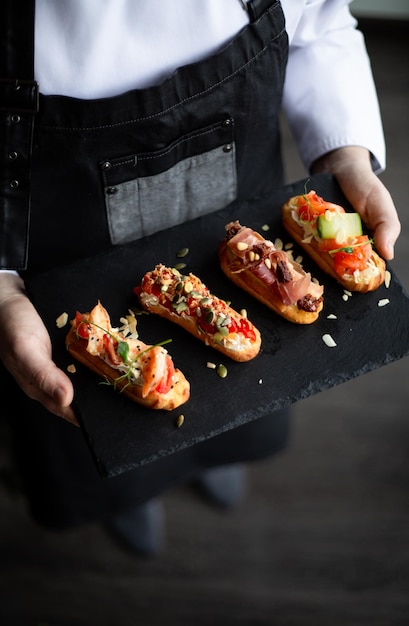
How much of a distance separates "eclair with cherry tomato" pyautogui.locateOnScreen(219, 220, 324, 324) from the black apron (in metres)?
0.19

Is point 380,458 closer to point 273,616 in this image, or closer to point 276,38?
point 273,616

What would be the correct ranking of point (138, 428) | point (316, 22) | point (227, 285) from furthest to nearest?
point (316, 22) < point (227, 285) < point (138, 428)

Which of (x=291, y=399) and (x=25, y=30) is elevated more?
(x=25, y=30)

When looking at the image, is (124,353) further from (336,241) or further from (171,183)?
(336,241)

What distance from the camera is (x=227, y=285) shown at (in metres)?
1.68

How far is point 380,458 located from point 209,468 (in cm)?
67

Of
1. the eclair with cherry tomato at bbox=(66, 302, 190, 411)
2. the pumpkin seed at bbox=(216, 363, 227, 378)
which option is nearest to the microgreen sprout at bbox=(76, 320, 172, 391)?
the eclair with cherry tomato at bbox=(66, 302, 190, 411)

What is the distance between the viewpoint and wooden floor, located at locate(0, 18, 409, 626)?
97.6 inches

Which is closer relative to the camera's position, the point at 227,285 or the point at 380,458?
the point at 227,285

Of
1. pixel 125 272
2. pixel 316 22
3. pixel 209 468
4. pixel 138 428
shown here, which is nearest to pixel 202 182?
pixel 125 272

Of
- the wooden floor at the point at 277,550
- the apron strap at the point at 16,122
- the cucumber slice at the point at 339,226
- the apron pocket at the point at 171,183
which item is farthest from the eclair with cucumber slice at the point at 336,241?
the wooden floor at the point at 277,550

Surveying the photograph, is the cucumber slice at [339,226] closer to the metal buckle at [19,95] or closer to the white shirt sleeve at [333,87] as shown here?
the white shirt sleeve at [333,87]

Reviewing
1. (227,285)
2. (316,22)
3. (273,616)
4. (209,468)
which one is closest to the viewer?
(227,285)

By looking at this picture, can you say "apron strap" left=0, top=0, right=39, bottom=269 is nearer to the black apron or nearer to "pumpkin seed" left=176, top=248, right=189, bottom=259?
the black apron
